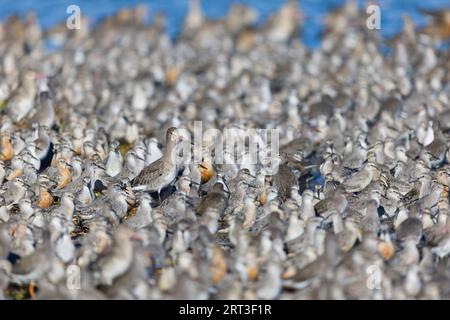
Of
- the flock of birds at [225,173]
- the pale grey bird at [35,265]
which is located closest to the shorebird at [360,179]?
the flock of birds at [225,173]

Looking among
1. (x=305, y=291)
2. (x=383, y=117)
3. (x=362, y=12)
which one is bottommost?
(x=305, y=291)

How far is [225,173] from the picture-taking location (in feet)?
61.9

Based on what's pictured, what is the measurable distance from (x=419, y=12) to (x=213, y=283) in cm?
2330

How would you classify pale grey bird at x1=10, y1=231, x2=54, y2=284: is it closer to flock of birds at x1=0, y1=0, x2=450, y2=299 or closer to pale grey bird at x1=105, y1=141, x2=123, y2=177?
flock of birds at x1=0, y1=0, x2=450, y2=299

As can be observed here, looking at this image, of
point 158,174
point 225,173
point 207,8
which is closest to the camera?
point 158,174

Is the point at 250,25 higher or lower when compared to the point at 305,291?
higher

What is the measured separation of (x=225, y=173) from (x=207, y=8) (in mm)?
20167

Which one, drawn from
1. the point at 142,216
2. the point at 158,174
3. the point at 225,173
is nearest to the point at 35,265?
the point at 142,216

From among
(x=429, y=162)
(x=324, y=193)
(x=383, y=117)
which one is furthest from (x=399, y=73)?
(x=324, y=193)

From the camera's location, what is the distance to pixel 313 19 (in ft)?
117

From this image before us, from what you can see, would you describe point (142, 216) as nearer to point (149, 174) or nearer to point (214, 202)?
point (214, 202)

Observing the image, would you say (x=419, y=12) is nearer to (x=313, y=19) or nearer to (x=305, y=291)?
(x=313, y=19)

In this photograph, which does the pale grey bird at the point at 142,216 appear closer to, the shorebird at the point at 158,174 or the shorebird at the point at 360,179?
the shorebird at the point at 158,174

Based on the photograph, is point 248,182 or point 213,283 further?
point 248,182
